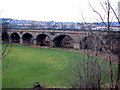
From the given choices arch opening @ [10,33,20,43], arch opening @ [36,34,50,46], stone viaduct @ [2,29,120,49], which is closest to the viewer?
stone viaduct @ [2,29,120,49]

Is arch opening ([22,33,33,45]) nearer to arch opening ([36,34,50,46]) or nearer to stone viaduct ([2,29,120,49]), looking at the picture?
stone viaduct ([2,29,120,49])

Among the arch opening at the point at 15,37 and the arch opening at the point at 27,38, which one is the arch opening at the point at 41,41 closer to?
the arch opening at the point at 27,38

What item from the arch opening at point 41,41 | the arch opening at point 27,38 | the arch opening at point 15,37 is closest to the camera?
the arch opening at point 41,41

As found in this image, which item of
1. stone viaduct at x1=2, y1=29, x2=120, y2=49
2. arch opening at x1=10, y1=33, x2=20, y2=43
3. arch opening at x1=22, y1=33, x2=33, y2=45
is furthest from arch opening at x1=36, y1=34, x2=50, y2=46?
arch opening at x1=10, y1=33, x2=20, y2=43

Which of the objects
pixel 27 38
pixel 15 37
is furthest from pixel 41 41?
pixel 15 37

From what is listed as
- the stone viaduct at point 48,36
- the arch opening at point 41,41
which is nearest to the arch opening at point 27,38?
the stone viaduct at point 48,36

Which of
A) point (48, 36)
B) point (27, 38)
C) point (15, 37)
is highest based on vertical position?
point (48, 36)

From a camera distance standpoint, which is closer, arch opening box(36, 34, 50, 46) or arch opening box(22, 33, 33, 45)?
arch opening box(36, 34, 50, 46)

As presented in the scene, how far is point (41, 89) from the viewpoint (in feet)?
47.5

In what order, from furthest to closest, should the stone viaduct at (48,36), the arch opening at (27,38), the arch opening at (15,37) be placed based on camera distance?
the arch opening at (15,37), the arch opening at (27,38), the stone viaduct at (48,36)

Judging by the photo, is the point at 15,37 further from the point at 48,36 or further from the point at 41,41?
the point at 48,36

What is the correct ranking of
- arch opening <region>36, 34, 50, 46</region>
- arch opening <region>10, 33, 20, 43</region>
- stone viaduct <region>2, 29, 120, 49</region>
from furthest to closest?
arch opening <region>10, 33, 20, 43</region> → arch opening <region>36, 34, 50, 46</region> → stone viaduct <region>2, 29, 120, 49</region>

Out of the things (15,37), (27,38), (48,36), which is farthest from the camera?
(15,37)

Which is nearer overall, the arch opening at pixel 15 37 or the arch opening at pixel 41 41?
the arch opening at pixel 41 41
